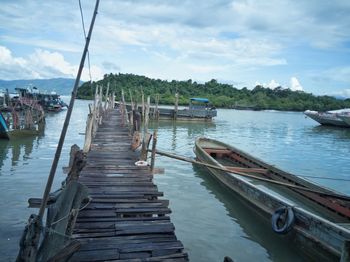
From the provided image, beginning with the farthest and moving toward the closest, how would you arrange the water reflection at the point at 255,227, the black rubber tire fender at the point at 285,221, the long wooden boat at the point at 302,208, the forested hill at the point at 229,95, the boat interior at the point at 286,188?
the forested hill at the point at 229,95, the boat interior at the point at 286,188, the water reflection at the point at 255,227, the black rubber tire fender at the point at 285,221, the long wooden boat at the point at 302,208

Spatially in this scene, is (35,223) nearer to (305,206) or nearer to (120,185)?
(120,185)

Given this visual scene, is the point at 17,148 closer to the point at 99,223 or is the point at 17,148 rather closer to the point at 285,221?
the point at 99,223

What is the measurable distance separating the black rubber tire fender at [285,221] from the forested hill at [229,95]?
8161 cm

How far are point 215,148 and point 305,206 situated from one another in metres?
7.28

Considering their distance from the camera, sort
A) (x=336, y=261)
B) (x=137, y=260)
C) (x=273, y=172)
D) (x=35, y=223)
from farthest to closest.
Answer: (x=273, y=172) < (x=336, y=261) < (x=137, y=260) < (x=35, y=223)

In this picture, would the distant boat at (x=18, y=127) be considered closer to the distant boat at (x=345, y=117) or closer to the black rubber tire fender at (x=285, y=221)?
the black rubber tire fender at (x=285, y=221)

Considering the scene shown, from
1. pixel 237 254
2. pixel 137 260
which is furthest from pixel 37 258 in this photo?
pixel 237 254

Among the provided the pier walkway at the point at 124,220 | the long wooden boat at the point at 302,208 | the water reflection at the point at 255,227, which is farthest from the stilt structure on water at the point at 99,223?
the water reflection at the point at 255,227

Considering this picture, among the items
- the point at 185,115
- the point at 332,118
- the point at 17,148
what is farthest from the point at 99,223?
the point at 332,118

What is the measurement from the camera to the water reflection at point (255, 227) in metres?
7.27

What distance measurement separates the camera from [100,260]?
4586mm

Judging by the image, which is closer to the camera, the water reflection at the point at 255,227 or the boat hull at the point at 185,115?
the water reflection at the point at 255,227

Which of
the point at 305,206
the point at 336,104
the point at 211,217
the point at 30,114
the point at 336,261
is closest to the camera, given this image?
the point at 336,261

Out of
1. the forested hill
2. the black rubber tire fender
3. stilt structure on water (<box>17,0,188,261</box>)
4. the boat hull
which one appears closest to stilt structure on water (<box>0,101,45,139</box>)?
stilt structure on water (<box>17,0,188,261</box>)
